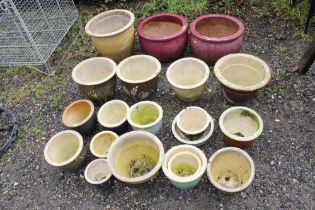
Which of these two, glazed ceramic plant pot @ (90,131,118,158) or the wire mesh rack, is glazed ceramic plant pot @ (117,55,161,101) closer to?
glazed ceramic plant pot @ (90,131,118,158)

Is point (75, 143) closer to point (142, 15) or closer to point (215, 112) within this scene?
point (215, 112)

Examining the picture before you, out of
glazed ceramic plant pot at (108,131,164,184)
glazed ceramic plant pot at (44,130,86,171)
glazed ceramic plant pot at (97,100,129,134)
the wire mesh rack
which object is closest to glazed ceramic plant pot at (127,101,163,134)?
glazed ceramic plant pot at (97,100,129,134)

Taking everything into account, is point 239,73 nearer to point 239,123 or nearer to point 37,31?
point 239,123

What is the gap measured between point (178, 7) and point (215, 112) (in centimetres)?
211

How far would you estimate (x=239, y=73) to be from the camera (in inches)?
157

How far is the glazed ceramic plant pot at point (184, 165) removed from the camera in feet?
10.1

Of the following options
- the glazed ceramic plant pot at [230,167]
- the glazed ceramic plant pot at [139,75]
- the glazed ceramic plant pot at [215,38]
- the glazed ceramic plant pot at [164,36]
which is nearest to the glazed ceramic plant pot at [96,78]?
the glazed ceramic plant pot at [139,75]

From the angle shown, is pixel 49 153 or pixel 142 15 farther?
pixel 142 15

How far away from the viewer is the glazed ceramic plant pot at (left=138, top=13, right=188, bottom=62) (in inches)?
166

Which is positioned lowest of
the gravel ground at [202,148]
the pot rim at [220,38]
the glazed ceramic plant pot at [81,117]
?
the gravel ground at [202,148]

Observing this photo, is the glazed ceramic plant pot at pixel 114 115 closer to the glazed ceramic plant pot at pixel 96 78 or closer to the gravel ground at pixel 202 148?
the glazed ceramic plant pot at pixel 96 78

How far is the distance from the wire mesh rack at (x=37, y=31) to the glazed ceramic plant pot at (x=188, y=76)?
1.80m

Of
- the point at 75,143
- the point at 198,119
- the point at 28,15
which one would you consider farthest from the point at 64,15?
the point at 198,119

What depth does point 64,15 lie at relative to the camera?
16.5 ft
